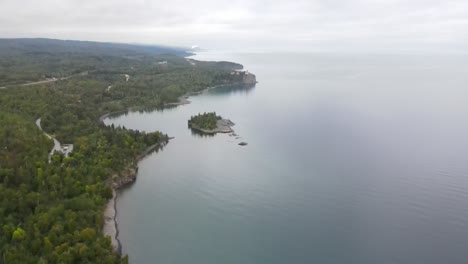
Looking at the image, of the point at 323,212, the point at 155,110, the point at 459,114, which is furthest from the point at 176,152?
the point at 459,114

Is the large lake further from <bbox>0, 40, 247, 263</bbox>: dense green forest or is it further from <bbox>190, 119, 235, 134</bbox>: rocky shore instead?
<bbox>0, 40, 247, 263</bbox>: dense green forest

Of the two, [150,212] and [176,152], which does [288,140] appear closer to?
[176,152]

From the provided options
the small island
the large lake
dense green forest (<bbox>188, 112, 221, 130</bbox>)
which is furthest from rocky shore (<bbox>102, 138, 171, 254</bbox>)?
dense green forest (<bbox>188, 112, 221, 130</bbox>)

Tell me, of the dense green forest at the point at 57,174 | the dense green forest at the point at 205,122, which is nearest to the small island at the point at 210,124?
the dense green forest at the point at 205,122

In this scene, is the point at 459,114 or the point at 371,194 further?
the point at 459,114

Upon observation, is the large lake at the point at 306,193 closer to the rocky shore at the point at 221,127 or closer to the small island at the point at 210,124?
the rocky shore at the point at 221,127

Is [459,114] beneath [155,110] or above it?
above

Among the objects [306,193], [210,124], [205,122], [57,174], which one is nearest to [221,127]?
[210,124]
